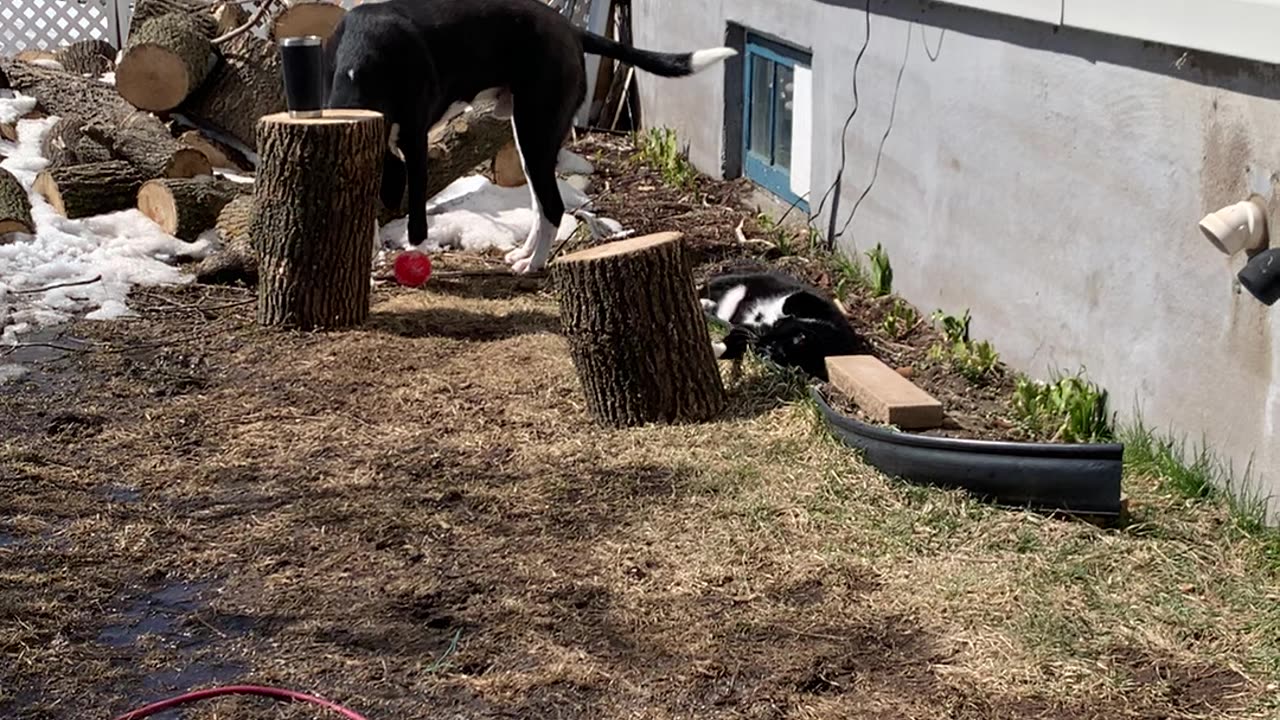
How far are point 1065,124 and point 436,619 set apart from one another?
291 cm

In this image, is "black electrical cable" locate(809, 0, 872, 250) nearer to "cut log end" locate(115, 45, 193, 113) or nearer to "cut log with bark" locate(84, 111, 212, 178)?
"cut log with bark" locate(84, 111, 212, 178)

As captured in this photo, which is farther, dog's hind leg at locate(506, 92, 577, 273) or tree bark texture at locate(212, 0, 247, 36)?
tree bark texture at locate(212, 0, 247, 36)

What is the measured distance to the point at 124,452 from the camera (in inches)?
201

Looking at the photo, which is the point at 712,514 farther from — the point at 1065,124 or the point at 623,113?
the point at 623,113

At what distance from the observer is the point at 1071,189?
16.7ft

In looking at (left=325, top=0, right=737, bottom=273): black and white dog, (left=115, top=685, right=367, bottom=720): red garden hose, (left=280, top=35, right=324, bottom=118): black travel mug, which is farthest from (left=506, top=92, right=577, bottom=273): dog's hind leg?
(left=115, top=685, right=367, bottom=720): red garden hose

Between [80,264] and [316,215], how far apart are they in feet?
6.19

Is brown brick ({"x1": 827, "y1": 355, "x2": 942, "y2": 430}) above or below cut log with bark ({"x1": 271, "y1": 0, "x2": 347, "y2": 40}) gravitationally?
below

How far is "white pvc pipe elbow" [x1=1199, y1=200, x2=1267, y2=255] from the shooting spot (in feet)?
13.2

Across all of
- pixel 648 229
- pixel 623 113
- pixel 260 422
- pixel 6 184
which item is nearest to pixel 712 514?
pixel 260 422

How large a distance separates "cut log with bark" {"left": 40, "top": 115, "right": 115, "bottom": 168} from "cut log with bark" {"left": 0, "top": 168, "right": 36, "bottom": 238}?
29.1 inches

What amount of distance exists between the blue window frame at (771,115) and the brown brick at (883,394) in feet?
9.42

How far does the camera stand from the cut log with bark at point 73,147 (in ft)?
28.5

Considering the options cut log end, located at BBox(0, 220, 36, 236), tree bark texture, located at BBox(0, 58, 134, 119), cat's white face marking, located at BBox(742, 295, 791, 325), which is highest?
tree bark texture, located at BBox(0, 58, 134, 119)
